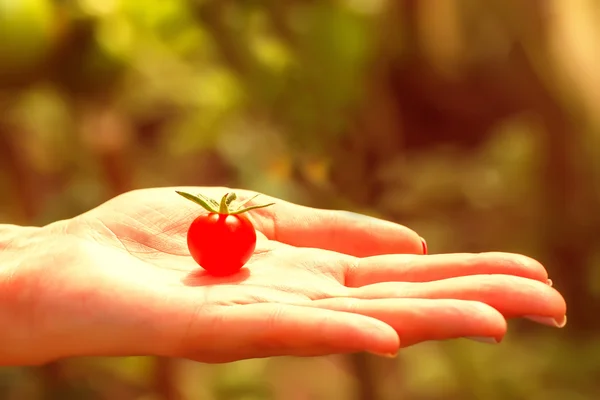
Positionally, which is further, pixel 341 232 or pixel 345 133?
pixel 345 133

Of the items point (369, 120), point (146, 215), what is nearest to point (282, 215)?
point (146, 215)

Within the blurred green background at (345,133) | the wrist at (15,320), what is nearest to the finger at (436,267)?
the wrist at (15,320)

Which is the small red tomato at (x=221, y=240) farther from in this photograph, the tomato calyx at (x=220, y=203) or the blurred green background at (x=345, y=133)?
the blurred green background at (x=345, y=133)

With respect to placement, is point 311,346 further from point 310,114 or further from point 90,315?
point 310,114

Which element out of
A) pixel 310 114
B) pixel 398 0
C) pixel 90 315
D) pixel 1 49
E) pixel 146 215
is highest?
pixel 398 0

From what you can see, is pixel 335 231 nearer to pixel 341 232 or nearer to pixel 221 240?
pixel 341 232

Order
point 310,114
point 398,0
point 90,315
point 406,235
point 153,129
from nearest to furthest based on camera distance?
point 90,315
point 406,235
point 310,114
point 398,0
point 153,129

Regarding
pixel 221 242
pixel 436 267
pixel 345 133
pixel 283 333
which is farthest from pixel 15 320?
pixel 345 133
